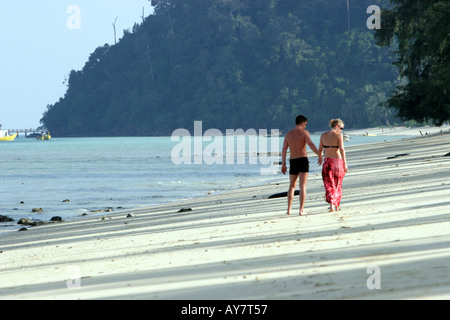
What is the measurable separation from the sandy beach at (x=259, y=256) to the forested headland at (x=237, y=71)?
12815cm

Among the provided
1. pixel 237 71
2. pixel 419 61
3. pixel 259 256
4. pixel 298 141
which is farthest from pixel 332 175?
pixel 237 71

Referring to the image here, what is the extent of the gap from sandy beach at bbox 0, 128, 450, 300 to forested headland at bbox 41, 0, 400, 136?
12815cm

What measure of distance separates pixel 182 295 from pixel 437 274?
7.50 ft

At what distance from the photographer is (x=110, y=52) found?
19525 centimetres

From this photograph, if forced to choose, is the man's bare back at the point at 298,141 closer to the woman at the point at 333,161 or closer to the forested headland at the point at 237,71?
the woman at the point at 333,161

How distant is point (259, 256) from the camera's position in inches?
344

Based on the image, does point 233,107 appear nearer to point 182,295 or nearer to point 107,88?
point 107,88

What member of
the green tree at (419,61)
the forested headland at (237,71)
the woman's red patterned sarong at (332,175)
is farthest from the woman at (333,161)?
the forested headland at (237,71)

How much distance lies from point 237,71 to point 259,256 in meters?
156

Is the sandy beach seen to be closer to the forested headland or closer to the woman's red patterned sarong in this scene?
the woman's red patterned sarong

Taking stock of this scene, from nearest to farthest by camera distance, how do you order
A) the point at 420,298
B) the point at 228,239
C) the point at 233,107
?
the point at 420,298
the point at 228,239
the point at 233,107

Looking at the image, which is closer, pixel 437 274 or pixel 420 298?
pixel 420 298

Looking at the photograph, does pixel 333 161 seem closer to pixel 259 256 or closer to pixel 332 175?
pixel 332 175
